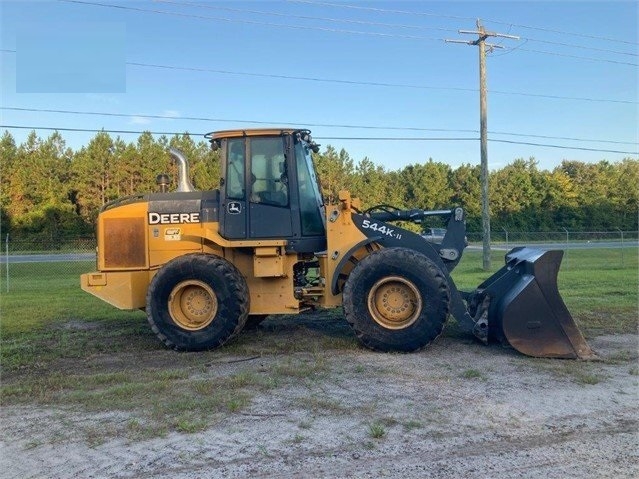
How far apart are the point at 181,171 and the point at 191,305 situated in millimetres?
2063

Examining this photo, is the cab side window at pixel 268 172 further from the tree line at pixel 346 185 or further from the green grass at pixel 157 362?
the tree line at pixel 346 185

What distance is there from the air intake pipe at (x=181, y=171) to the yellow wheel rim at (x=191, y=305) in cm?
162

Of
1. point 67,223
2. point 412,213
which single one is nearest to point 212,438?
point 412,213

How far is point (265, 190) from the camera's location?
25.9 feet

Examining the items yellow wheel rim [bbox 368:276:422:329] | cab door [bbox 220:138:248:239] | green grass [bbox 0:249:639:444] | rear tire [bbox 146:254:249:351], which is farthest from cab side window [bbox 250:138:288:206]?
green grass [bbox 0:249:639:444]

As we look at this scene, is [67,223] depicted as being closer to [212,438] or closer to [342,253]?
[342,253]

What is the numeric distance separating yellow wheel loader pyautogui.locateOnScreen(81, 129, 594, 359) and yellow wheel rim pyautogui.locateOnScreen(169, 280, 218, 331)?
14mm

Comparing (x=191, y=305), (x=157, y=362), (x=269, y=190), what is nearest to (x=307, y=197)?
(x=269, y=190)

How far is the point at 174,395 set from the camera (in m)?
5.57

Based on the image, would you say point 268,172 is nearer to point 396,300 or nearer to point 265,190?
point 265,190

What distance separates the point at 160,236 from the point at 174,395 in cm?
301

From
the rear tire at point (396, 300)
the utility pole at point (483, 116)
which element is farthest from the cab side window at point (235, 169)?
the utility pole at point (483, 116)

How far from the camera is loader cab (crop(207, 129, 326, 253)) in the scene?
7855 millimetres

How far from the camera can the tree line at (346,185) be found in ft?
120
